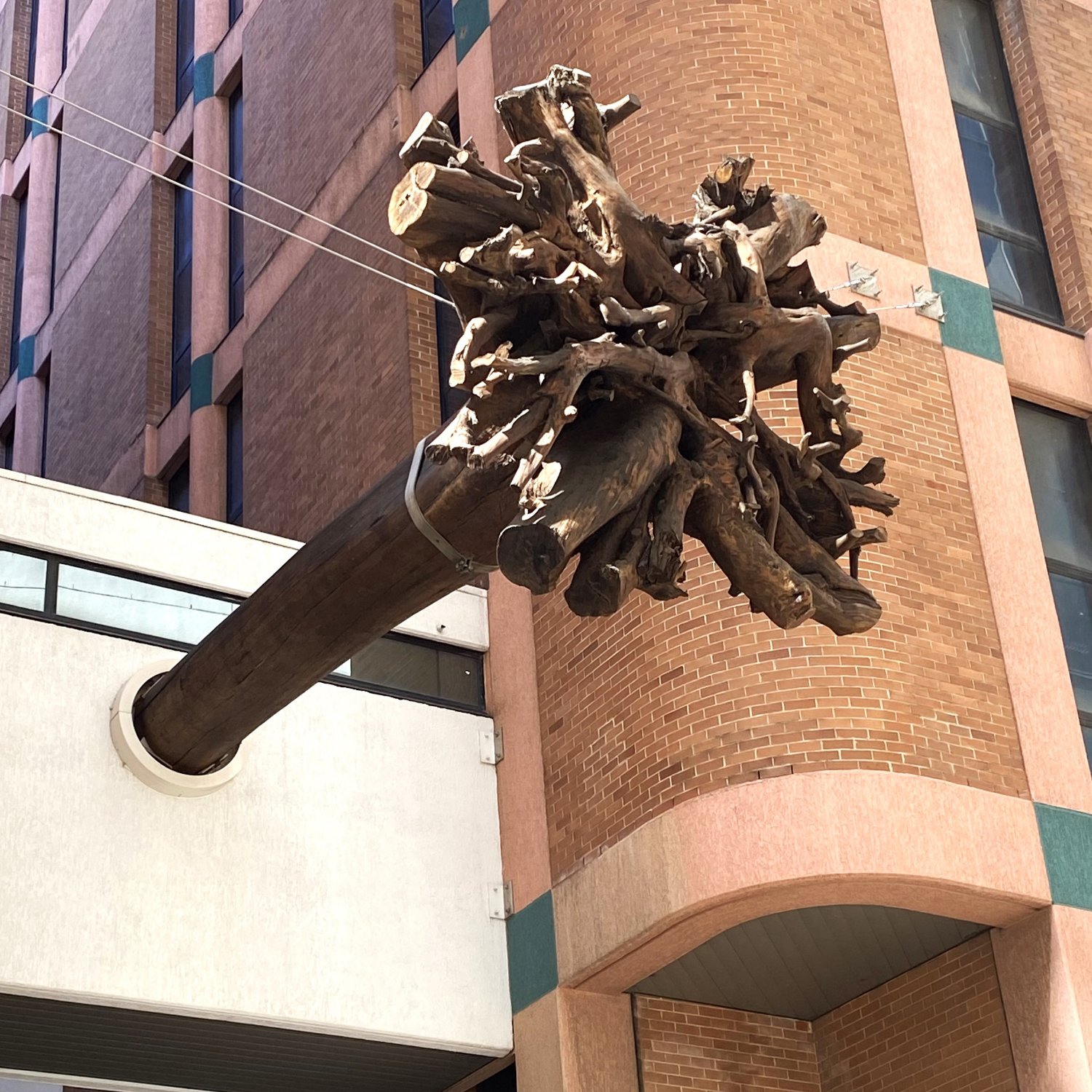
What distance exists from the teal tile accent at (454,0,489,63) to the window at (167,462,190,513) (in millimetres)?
6880

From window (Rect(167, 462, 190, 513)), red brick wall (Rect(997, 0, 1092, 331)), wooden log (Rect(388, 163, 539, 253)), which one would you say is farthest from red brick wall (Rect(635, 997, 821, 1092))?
window (Rect(167, 462, 190, 513))

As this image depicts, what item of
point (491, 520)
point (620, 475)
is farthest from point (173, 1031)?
point (620, 475)

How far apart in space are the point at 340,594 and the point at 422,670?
14.8ft

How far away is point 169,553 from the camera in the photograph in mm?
12914

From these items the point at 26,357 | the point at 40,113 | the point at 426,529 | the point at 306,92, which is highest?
the point at 40,113

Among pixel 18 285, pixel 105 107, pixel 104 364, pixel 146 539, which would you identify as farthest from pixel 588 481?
pixel 18 285

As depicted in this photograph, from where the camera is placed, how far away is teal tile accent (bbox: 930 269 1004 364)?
535 inches

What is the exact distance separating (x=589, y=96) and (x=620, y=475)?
1584mm

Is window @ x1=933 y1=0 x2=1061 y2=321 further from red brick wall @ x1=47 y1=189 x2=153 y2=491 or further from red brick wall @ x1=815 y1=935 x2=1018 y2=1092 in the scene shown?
red brick wall @ x1=47 y1=189 x2=153 y2=491

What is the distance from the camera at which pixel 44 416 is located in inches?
1029

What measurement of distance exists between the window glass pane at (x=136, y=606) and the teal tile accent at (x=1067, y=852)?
546 centimetres

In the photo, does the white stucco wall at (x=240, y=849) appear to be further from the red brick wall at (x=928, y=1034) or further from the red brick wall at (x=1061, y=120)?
the red brick wall at (x=1061, y=120)

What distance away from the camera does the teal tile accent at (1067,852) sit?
37.1 ft

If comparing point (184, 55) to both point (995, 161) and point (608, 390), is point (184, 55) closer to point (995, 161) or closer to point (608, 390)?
point (995, 161)
